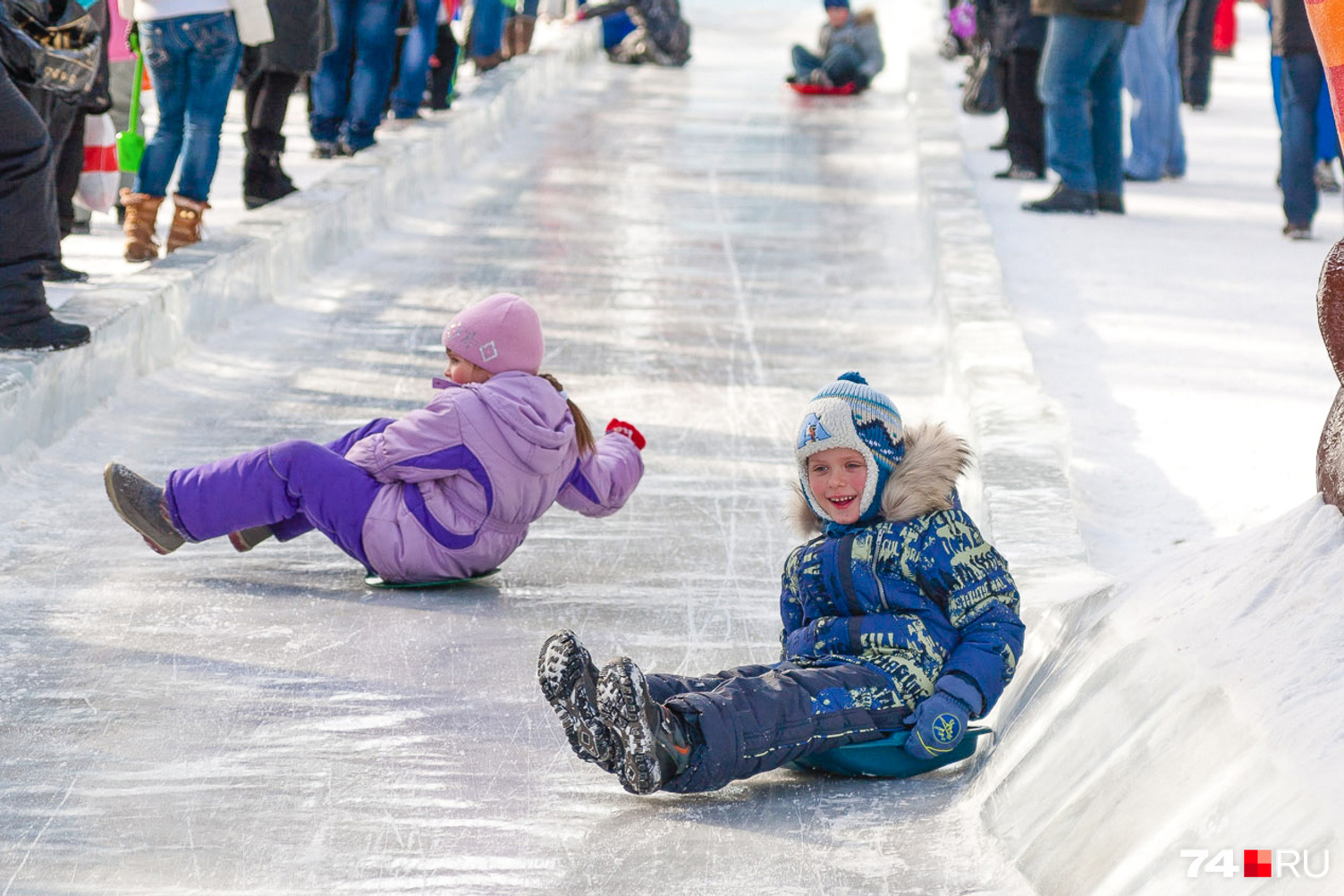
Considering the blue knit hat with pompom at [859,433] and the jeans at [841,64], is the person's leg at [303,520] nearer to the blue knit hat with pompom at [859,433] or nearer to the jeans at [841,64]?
the blue knit hat with pompom at [859,433]

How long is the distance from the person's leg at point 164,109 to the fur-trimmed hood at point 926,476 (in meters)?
4.42

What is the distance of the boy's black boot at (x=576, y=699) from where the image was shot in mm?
2994

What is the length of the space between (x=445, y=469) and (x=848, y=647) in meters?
1.17

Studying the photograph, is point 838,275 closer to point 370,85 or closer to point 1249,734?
point 370,85

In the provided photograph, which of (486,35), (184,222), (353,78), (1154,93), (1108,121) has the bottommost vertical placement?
(486,35)

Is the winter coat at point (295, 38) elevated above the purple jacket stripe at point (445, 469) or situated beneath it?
elevated above

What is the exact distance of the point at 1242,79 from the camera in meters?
16.7

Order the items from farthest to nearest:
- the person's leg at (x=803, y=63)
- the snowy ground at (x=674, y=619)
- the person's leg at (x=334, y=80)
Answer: the person's leg at (x=803, y=63) → the person's leg at (x=334, y=80) → the snowy ground at (x=674, y=619)

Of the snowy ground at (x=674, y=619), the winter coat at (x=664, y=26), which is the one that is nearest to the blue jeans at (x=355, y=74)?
the snowy ground at (x=674, y=619)

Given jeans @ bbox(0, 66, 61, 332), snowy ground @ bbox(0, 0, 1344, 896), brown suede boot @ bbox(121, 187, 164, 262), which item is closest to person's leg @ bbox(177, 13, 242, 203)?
brown suede boot @ bbox(121, 187, 164, 262)

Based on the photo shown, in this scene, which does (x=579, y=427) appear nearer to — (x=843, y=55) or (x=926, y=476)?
(x=926, y=476)

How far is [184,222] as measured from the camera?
7250mm

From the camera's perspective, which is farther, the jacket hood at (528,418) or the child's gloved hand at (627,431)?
the child's gloved hand at (627,431)

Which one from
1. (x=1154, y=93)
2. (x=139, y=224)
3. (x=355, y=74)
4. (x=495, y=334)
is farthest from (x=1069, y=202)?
(x=495, y=334)
